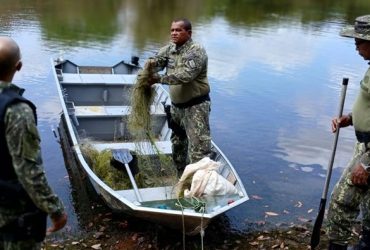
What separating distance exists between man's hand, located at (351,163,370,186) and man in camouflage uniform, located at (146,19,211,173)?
8.26 feet

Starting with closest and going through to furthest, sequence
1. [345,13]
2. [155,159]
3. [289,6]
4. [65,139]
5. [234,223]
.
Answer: [234,223] < [155,159] < [65,139] < [345,13] < [289,6]

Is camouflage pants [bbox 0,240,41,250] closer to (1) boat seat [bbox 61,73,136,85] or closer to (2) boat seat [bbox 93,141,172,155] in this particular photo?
(2) boat seat [bbox 93,141,172,155]

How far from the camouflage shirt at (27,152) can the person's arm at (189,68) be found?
3111mm

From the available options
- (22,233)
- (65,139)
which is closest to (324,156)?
(65,139)

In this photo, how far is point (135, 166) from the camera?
7.13 m

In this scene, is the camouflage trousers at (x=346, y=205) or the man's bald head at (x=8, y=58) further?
the camouflage trousers at (x=346, y=205)

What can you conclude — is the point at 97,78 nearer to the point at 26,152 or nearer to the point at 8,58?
the point at 8,58

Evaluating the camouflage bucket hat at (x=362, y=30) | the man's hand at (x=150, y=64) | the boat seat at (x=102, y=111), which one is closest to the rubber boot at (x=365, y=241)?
the camouflage bucket hat at (x=362, y=30)

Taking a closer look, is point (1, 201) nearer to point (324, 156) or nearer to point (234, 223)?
point (234, 223)

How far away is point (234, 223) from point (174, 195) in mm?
1111

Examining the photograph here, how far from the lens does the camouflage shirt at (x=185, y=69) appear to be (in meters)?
6.04

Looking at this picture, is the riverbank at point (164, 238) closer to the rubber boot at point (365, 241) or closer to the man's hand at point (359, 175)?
the rubber boot at point (365, 241)

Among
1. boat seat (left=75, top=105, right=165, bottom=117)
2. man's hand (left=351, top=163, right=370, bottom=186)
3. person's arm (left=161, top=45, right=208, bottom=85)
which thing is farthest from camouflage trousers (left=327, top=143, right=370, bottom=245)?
boat seat (left=75, top=105, right=165, bottom=117)

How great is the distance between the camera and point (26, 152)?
2.97 m
